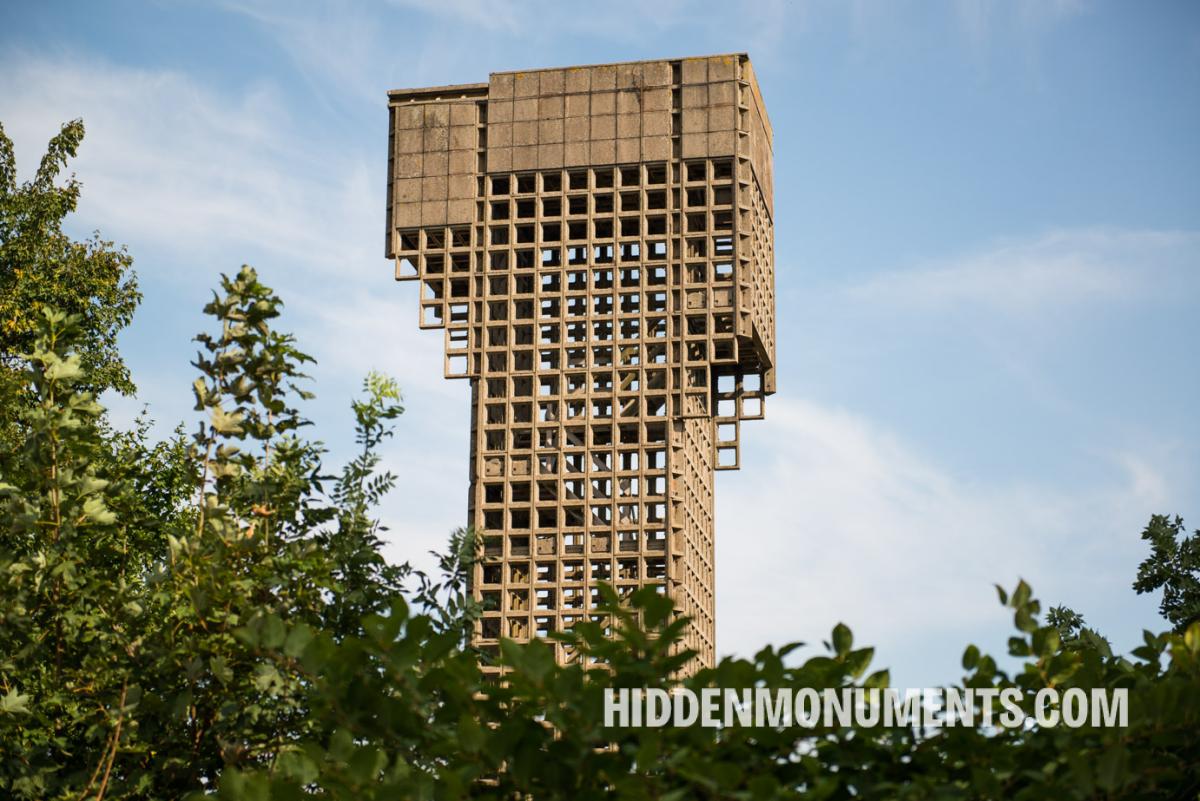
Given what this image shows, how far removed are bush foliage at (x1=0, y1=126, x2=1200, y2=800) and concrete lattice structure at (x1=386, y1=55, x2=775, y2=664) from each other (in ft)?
48.8

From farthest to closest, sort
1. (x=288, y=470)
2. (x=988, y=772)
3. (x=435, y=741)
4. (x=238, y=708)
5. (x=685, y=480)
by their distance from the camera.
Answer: (x=685, y=480) → (x=288, y=470) → (x=238, y=708) → (x=435, y=741) → (x=988, y=772)

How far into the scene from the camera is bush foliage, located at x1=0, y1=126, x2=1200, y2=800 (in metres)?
2.98

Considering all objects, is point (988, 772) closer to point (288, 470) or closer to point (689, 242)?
point (288, 470)

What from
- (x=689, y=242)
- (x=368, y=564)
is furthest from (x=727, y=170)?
(x=368, y=564)

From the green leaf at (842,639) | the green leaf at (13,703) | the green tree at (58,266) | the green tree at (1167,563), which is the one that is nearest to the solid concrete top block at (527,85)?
the green tree at (58,266)

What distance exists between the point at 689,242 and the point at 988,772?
19725mm

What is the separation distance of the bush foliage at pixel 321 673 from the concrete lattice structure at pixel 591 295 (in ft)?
48.8

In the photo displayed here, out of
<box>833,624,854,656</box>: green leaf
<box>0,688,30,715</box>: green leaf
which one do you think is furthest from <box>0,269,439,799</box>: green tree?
<box>833,624,854,656</box>: green leaf

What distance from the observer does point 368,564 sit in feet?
16.8

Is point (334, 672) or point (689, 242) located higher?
point (689, 242)

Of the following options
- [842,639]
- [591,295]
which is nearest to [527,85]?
[591,295]

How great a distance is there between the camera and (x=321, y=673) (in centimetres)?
314

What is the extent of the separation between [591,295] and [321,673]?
19389 mm

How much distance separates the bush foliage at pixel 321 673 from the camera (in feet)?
9.79
